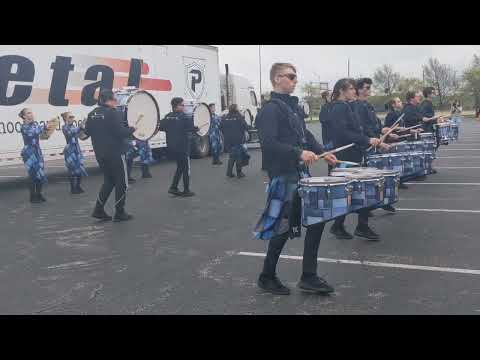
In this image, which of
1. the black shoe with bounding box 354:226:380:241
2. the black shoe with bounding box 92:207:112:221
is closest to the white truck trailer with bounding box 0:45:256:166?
the black shoe with bounding box 92:207:112:221

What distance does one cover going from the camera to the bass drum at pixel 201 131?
13672mm

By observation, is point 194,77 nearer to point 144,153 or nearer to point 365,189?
point 144,153

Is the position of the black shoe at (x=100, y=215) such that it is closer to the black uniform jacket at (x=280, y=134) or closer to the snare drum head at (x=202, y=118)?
the black uniform jacket at (x=280, y=134)

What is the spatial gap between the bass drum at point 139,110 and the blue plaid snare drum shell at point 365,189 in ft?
16.6

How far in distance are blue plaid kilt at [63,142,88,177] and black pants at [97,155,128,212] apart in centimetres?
312

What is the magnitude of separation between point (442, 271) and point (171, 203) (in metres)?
5.04

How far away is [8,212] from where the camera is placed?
27.3 ft

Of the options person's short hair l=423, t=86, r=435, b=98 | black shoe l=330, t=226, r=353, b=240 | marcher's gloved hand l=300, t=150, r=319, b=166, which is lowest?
black shoe l=330, t=226, r=353, b=240

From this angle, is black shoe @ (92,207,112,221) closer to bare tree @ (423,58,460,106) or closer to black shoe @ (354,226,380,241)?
black shoe @ (354,226,380,241)

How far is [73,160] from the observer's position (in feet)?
33.7

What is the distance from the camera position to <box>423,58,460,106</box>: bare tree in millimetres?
60312
